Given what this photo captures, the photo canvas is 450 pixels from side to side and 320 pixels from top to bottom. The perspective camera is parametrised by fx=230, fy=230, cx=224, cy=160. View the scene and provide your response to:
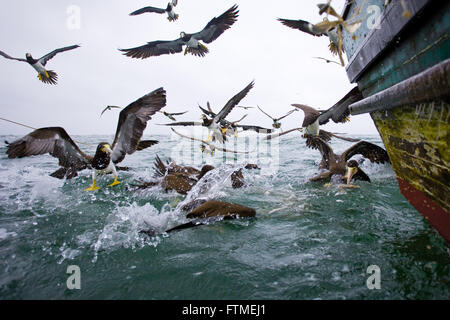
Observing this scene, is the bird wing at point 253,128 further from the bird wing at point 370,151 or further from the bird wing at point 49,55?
the bird wing at point 49,55

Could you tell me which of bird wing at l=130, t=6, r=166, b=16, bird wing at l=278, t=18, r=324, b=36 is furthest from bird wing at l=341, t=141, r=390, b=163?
bird wing at l=130, t=6, r=166, b=16

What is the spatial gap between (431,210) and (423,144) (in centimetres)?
94

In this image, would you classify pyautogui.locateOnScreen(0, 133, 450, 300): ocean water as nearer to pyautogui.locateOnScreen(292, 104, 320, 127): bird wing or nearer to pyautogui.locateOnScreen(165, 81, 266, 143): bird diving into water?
pyautogui.locateOnScreen(292, 104, 320, 127): bird wing

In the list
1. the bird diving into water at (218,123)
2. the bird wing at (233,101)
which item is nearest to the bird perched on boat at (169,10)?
the bird diving into water at (218,123)

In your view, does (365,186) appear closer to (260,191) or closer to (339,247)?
(260,191)

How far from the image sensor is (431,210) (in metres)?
2.84

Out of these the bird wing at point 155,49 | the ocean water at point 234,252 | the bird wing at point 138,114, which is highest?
the bird wing at point 155,49

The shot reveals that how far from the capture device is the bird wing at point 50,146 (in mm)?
3902

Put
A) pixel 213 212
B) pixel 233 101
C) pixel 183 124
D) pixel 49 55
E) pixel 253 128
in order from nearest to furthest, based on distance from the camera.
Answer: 1. pixel 213 212
2. pixel 233 101
3. pixel 49 55
4. pixel 183 124
5. pixel 253 128

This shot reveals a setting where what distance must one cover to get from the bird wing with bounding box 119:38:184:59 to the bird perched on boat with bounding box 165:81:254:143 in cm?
256

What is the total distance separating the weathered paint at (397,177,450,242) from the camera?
2.51m

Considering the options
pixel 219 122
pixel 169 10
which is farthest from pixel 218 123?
pixel 169 10

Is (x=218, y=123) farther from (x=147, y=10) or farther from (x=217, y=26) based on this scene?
(x=147, y=10)
